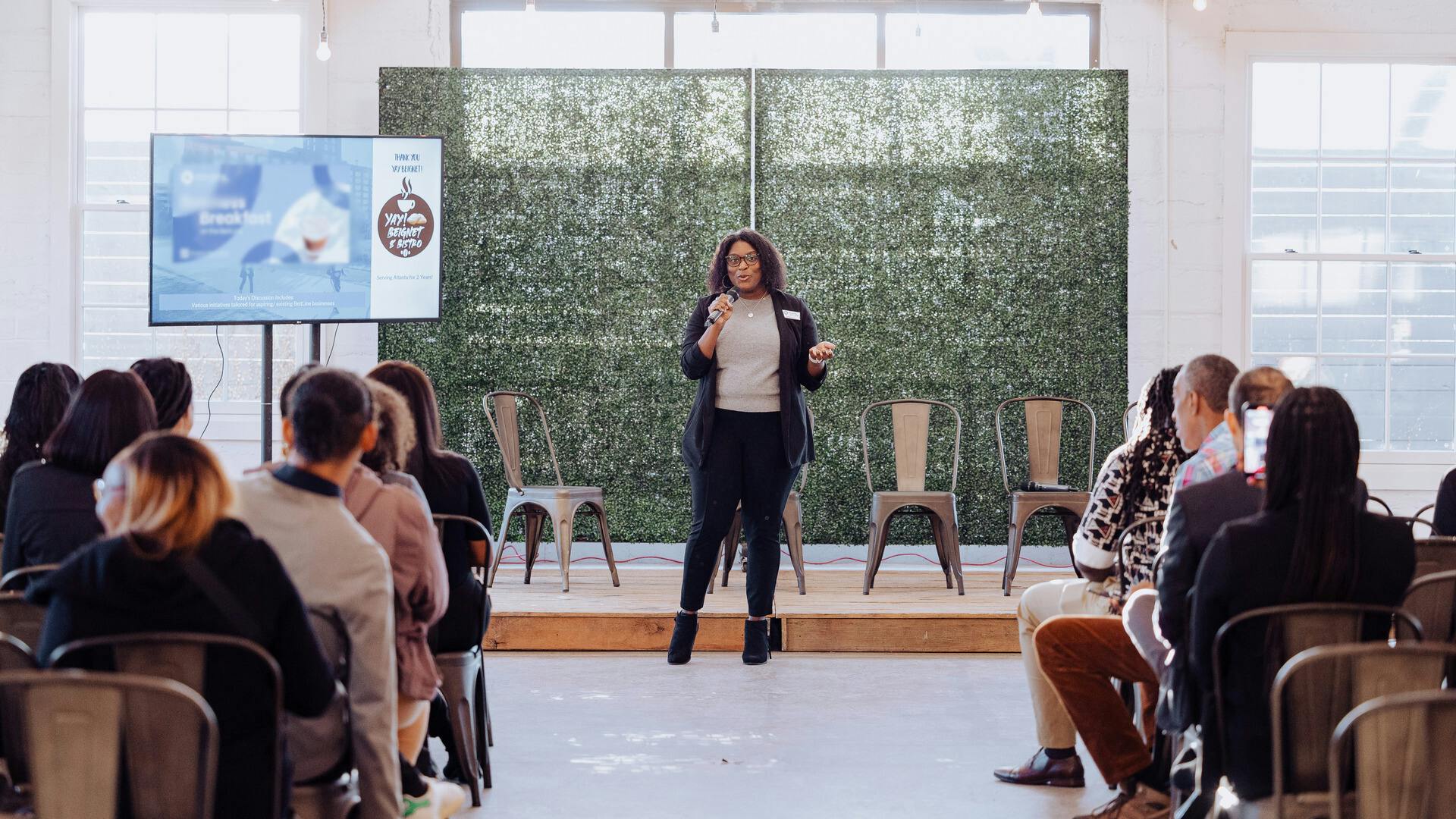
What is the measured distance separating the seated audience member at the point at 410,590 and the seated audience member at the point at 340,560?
19 cm

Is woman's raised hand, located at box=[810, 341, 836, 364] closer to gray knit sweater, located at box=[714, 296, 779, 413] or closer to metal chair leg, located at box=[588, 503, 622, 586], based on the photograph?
gray knit sweater, located at box=[714, 296, 779, 413]

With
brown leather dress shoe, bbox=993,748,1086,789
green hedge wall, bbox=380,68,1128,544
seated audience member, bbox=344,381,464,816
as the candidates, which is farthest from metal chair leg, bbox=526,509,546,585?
seated audience member, bbox=344,381,464,816

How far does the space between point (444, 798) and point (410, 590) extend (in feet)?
1.40

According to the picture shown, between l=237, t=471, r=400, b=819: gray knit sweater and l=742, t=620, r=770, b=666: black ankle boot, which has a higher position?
l=237, t=471, r=400, b=819: gray knit sweater

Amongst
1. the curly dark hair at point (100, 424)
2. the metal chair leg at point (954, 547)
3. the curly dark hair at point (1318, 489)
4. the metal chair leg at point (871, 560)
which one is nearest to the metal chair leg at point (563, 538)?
the metal chair leg at point (871, 560)

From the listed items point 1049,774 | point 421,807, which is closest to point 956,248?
point 1049,774

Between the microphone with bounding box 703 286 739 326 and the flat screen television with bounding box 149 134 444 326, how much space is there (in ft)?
6.20

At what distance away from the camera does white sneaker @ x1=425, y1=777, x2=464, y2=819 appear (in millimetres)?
2434

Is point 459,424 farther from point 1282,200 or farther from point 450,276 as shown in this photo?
point 1282,200

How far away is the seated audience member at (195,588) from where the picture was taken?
1706 mm

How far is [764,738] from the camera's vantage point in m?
3.68

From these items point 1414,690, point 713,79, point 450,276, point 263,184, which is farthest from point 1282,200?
point 1414,690

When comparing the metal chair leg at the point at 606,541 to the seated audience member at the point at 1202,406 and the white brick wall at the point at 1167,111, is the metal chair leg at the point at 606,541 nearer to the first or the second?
the white brick wall at the point at 1167,111

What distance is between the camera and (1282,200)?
6.76m
